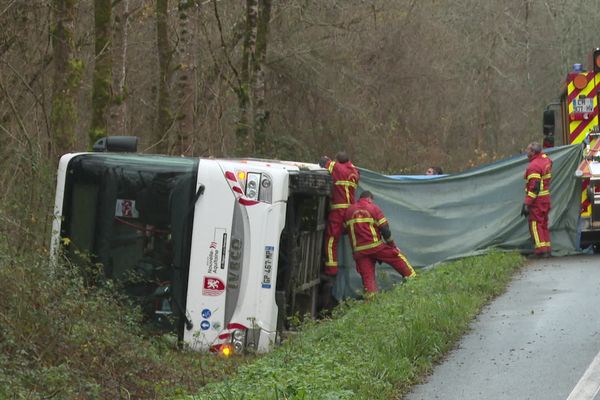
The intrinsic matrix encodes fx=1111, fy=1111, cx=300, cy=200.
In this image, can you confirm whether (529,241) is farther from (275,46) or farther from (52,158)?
(275,46)

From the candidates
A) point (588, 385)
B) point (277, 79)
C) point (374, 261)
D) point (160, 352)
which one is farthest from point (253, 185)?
point (277, 79)

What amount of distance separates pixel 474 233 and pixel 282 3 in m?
9.50

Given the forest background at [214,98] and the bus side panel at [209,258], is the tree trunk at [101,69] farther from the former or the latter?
the bus side panel at [209,258]

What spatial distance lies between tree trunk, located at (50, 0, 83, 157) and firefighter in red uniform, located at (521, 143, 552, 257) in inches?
260

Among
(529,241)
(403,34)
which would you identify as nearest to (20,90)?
(529,241)

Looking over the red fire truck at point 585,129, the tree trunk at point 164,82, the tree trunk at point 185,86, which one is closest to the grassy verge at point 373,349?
the red fire truck at point 585,129

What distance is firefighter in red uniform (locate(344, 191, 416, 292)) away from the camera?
48.0ft

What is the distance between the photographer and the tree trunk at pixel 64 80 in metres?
13.4

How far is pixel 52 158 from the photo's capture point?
44.7ft

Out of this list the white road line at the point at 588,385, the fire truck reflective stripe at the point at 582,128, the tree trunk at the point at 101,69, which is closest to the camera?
the white road line at the point at 588,385

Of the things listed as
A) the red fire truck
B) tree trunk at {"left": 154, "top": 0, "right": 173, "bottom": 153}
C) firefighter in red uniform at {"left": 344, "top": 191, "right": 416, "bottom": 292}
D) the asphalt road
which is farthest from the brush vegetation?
tree trunk at {"left": 154, "top": 0, "right": 173, "bottom": 153}

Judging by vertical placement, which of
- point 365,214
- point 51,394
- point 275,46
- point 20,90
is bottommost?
point 51,394

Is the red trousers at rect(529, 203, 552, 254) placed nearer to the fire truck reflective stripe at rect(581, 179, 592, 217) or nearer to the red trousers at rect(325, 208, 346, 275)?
the fire truck reflective stripe at rect(581, 179, 592, 217)

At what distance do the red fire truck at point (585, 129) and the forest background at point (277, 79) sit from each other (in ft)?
20.2
